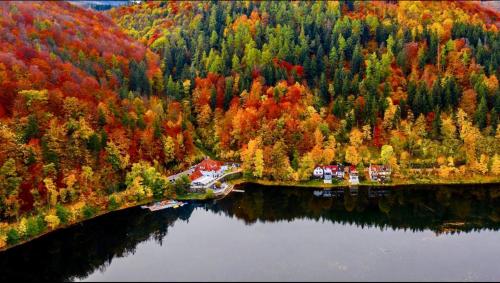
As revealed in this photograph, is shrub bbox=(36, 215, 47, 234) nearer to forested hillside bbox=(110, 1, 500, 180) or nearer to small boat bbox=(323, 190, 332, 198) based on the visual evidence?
forested hillside bbox=(110, 1, 500, 180)

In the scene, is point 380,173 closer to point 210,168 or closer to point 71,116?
point 210,168

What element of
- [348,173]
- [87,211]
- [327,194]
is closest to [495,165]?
[348,173]

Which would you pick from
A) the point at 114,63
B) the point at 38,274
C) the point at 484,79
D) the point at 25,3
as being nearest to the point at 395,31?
the point at 484,79

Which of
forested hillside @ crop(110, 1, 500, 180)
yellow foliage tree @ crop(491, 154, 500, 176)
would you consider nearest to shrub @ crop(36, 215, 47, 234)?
forested hillside @ crop(110, 1, 500, 180)

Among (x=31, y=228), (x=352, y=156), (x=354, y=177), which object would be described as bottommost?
(x=31, y=228)

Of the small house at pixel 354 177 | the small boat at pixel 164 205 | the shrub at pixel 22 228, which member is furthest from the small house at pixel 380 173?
the shrub at pixel 22 228

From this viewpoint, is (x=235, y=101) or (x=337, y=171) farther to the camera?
(x=235, y=101)

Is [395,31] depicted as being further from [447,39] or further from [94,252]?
[94,252]
